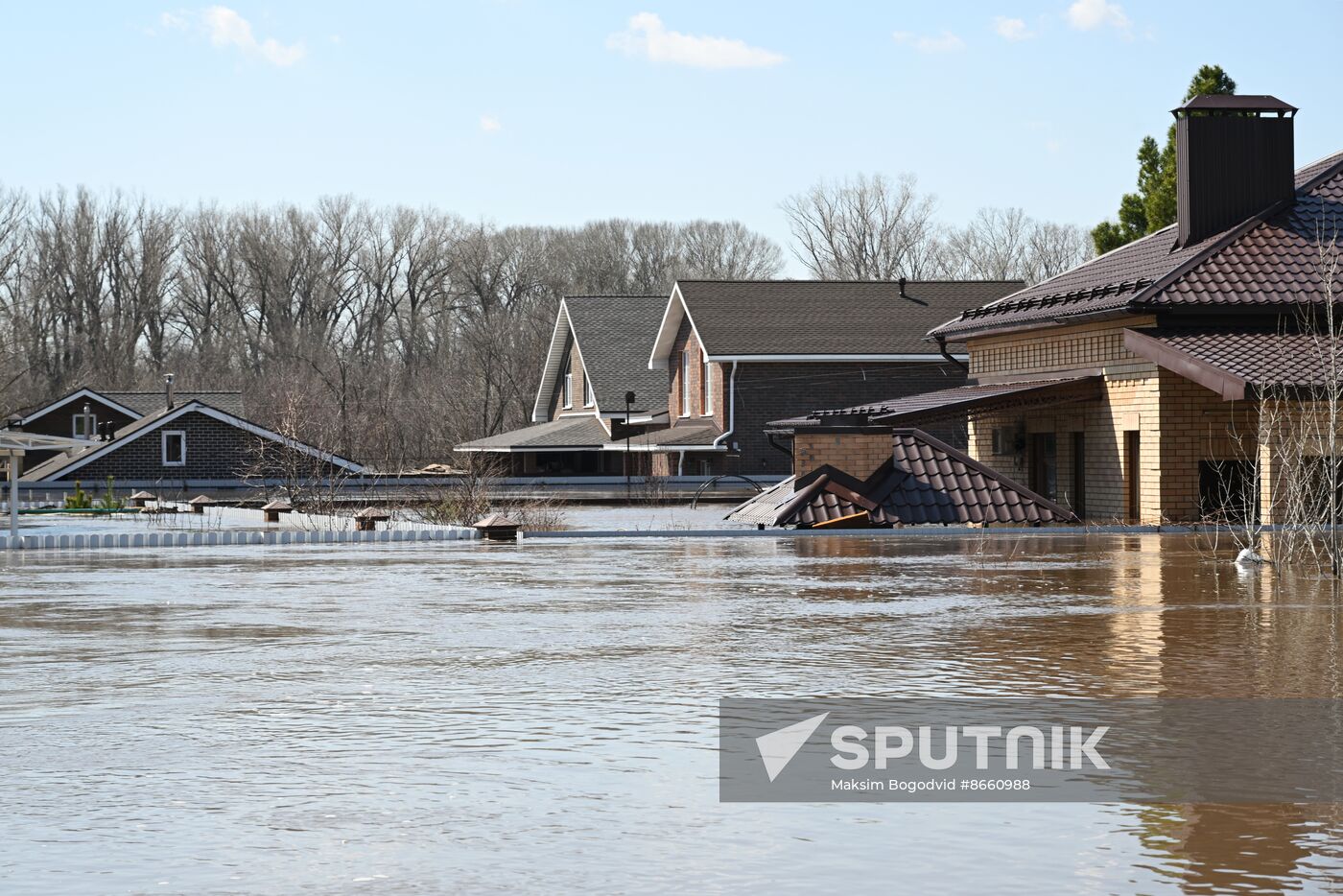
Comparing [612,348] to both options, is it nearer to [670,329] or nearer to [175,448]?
[670,329]

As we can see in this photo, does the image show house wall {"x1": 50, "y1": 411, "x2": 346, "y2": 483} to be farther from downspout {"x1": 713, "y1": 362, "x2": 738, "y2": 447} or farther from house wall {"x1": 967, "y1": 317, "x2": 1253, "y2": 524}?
house wall {"x1": 967, "y1": 317, "x2": 1253, "y2": 524}

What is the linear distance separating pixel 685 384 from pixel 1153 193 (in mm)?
15992

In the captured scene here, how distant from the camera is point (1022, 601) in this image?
1814 cm

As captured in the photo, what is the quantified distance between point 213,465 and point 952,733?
53.2m

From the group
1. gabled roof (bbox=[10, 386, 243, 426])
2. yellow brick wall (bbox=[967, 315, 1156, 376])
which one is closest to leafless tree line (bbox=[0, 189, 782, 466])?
gabled roof (bbox=[10, 386, 243, 426])

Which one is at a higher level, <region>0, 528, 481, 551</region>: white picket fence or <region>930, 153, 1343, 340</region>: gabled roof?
<region>930, 153, 1343, 340</region>: gabled roof

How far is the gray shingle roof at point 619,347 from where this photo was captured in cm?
6334

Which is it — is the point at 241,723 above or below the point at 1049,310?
below

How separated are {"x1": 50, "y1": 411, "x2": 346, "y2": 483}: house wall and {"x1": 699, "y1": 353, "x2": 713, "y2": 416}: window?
1482 centimetres

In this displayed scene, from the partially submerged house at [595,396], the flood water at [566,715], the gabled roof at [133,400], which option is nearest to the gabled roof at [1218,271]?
the flood water at [566,715]

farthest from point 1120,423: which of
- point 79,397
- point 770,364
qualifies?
point 79,397

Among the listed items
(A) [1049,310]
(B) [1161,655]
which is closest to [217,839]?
(B) [1161,655]

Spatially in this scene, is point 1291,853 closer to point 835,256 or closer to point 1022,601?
point 1022,601

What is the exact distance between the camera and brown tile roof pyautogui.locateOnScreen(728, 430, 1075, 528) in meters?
32.2
